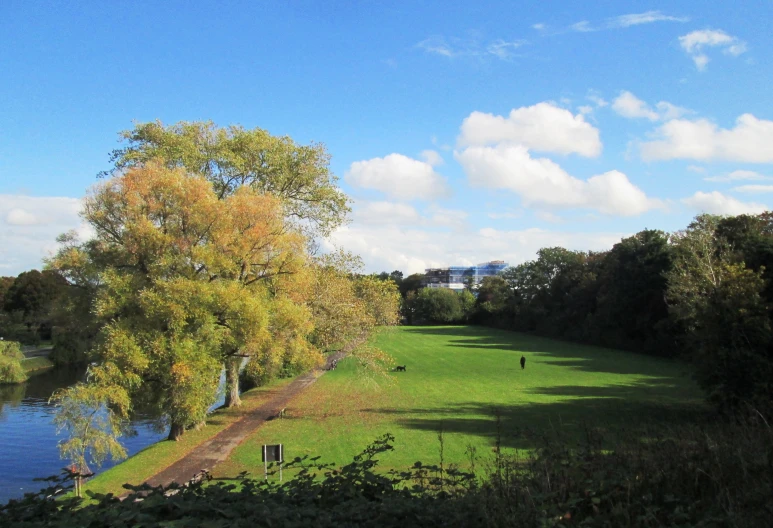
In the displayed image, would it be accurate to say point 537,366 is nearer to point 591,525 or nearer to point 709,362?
point 709,362

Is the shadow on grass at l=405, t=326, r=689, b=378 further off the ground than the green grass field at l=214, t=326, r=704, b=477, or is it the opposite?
the green grass field at l=214, t=326, r=704, b=477

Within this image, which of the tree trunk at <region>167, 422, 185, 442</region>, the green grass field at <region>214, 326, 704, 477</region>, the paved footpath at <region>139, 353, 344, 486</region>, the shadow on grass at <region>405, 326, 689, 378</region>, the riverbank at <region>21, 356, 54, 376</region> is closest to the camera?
the paved footpath at <region>139, 353, 344, 486</region>

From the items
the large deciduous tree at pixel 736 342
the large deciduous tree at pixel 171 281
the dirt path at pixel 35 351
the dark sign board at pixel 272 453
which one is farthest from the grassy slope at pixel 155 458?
the dirt path at pixel 35 351

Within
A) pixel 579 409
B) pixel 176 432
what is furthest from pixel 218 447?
pixel 579 409

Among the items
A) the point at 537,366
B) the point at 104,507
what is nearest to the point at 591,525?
the point at 104,507

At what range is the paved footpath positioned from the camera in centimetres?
1546

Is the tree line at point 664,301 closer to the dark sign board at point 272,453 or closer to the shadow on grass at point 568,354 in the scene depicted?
the shadow on grass at point 568,354

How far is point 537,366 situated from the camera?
42.2m

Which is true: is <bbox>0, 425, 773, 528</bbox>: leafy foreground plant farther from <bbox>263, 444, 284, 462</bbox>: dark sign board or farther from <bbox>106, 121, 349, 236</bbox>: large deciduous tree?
<bbox>106, 121, 349, 236</bbox>: large deciduous tree

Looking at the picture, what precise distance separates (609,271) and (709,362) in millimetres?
43713

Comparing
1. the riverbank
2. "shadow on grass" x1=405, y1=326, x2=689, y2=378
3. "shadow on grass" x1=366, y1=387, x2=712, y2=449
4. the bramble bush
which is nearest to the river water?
the bramble bush

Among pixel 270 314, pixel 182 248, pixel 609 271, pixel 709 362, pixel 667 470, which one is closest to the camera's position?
pixel 667 470

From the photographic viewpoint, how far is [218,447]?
739 inches

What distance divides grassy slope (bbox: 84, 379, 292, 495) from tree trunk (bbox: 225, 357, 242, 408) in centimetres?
95
